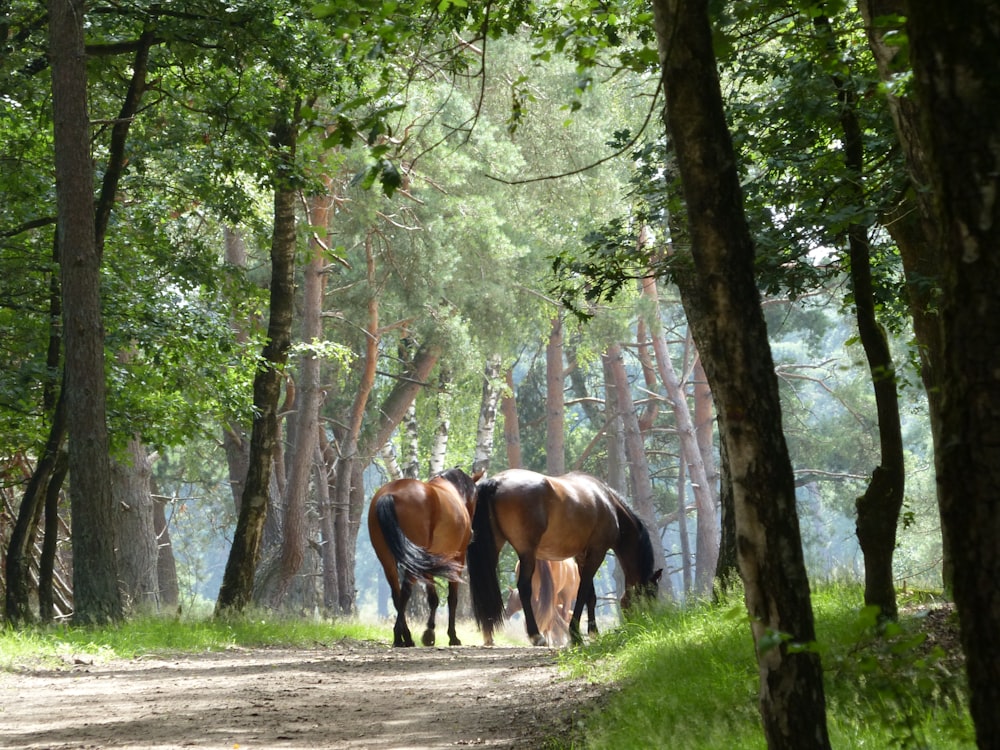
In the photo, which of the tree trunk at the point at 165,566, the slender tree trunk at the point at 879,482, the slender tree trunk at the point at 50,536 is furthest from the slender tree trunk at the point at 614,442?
the slender tree trunk at the point at 879,482

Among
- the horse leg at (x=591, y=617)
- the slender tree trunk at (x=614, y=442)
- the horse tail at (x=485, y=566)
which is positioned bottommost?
the horse leg at (x=591, y=617)

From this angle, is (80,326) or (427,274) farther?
(427,274)

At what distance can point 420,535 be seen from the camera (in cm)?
1590

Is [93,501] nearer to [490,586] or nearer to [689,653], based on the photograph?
[490,586]

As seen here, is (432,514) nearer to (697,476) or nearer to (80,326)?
(80,326)

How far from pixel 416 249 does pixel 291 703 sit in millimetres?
18692

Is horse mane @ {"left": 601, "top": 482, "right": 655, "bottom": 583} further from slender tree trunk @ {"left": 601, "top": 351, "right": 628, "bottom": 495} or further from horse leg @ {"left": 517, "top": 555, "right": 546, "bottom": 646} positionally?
slender tree trunk @ {"left": 601, "top": 351, "right": 628, "bottom": 495}

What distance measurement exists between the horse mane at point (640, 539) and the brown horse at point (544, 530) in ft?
0.04

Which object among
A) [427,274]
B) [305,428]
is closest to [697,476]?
[427,274]

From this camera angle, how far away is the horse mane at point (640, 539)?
16000 millimetres

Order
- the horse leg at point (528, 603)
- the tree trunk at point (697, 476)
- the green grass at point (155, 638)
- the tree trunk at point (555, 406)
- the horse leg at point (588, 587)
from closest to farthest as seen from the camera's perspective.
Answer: the green grass at point (155, 638) < the horse leg at point (588, 587) < the horse leg at point (528, 603) < the tree trunk at point (697, 476) < the tree trunk at point (555, 406)

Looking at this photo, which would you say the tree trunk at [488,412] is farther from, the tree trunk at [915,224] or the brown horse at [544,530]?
the tree trunk at [915,224]

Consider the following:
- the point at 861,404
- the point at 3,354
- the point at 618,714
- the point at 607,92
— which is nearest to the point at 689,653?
the point at 618,714

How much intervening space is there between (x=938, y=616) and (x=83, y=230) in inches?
367
